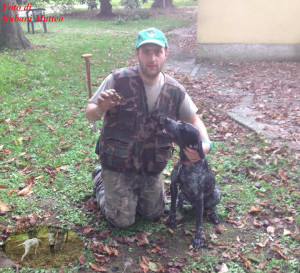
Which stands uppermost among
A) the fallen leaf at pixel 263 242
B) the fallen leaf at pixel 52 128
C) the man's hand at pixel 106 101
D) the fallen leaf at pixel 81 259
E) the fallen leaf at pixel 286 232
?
the man's hand at pixel 106 101

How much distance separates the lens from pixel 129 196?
3846 mm

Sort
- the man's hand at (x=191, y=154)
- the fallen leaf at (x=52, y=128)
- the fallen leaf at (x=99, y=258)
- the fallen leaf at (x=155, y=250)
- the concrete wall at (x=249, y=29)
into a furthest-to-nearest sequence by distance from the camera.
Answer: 1. the concrete wall at (x=249, y=29)
2. the fallen leaf at (x=52, y=128)
3. the fallen leaf at (x=155, y=250)
4. the fallen leaf at (x=99, y=258)
5. the man's hand at (x=191, y=154)

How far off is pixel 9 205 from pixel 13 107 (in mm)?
3651

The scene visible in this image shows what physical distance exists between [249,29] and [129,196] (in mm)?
8457

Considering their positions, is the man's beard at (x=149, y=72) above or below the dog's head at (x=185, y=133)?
above

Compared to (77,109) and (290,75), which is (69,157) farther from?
(290,75)

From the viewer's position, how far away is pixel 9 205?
13.5 feet

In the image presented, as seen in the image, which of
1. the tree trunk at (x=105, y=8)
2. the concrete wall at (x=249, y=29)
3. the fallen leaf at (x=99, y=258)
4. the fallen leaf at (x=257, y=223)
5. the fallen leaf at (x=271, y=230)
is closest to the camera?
the fallen leaf at (x=99, y=258)

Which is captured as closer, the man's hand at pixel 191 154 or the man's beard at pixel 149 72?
the man's hand at pixel 191 154

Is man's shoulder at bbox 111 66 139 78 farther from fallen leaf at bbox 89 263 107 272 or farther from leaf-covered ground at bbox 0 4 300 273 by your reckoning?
fallen leaf at bbox 89 263 107 272

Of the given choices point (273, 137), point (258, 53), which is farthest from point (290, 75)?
point (273, 137)

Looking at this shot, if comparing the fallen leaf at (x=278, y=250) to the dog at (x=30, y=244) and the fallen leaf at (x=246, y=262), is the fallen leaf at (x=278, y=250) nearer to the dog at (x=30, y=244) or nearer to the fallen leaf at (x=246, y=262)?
the fallen leaf at (x=246, y=262)

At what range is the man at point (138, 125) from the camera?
3412 millimetres

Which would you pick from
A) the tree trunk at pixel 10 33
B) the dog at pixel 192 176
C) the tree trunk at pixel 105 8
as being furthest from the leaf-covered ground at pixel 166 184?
the tree trunk at pixel 105 8
